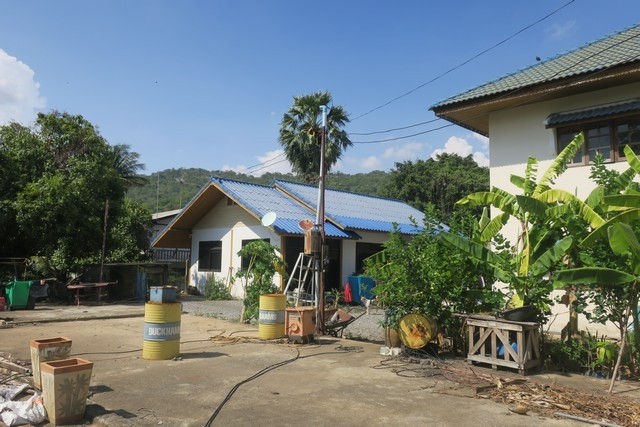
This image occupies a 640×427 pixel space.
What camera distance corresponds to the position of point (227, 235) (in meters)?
22.1

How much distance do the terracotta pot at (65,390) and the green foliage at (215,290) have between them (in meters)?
16.0

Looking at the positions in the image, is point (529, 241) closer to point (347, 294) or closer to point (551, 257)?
point (551, 257)

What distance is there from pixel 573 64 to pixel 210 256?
17.2 meters

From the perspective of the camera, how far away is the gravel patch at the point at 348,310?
12.6 meters

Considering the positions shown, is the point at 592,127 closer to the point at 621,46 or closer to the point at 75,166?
the point at 621,46

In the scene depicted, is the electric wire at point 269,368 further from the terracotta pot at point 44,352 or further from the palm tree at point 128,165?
the palm tree at point 128,165

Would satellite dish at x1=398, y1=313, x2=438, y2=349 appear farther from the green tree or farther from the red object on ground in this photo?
the green tree

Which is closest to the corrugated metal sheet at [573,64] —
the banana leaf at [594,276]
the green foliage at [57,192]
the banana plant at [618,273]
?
the banana plant at [618,273]

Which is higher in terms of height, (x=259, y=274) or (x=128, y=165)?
(x=128, y=165)

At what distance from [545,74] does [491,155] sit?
245 centimetres

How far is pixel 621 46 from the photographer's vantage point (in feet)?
39.0

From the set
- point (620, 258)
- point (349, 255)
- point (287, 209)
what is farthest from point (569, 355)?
point (287, 209)

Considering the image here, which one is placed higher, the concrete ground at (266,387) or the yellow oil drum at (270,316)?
the yellow oil drum at (270,316)

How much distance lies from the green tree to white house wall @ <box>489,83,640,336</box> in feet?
80.6
